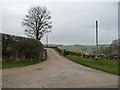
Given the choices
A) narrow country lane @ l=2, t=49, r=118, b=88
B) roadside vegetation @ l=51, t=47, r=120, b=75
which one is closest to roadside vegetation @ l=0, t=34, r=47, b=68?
narrow country lane @ l=2, t=49, r=118, b=88

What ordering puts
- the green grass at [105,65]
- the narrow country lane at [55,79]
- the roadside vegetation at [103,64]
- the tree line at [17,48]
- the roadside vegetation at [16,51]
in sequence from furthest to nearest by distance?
1. the tree line at [17,48]
2. the roadside vegetation at [16,51]
3. the roadside vegetation at [103,64]
4. the green grass at [105,65]
5. the narrow country lane at [55,79]

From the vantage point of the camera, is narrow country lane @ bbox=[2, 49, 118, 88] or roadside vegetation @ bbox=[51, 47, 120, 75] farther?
roadside vegetation @ bbox=[51, 47, 120, 75]

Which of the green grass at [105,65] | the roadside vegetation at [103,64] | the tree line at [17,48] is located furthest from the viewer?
the tree line at [17,48]

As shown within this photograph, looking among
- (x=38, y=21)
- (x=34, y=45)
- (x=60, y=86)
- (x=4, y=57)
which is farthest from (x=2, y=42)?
(x=38, y=21)

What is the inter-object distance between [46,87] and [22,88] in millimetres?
1105

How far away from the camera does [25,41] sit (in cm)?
2522

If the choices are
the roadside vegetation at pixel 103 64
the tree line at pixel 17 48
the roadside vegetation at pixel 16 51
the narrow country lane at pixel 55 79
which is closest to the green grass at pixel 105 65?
the roadside vegetation at pixel 103 64

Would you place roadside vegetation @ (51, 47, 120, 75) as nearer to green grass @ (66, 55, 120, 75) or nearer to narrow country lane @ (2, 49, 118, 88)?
green grass @ (66, 55, 120, 75)

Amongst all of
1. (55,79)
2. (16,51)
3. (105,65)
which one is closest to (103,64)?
(105,65)

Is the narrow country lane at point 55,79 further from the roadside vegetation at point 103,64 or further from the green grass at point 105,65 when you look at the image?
the roadside vegetation at point 103,64

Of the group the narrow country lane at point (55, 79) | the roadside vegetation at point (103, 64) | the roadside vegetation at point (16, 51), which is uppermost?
the roadside vegetation at point (16, 51)

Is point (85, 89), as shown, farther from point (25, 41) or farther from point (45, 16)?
point (45, 16)

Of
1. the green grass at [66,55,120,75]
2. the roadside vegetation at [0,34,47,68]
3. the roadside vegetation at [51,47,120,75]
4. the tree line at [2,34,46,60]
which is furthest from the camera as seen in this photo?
the tree line at [2,34,46,60]

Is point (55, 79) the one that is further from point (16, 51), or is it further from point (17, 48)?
point (17, 48)
